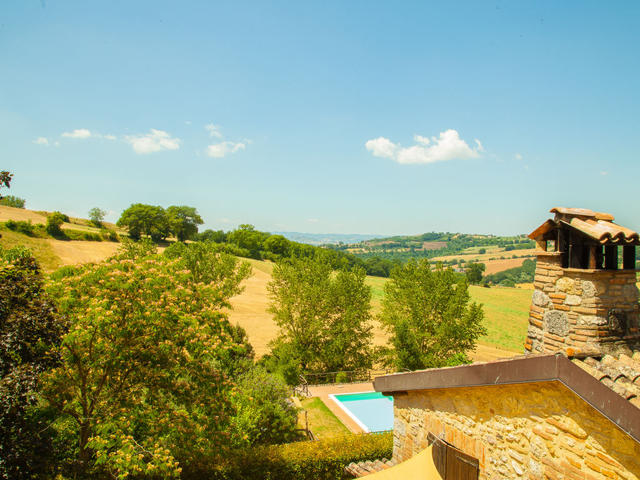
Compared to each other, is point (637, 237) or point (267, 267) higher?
point (637, 237)

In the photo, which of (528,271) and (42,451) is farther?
(528,271)

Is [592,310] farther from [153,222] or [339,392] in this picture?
[153,222]

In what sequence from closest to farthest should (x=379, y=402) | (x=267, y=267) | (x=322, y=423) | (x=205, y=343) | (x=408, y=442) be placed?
(x=408, y=442) → (x=205, y=343) → (x=322, y=423) → (x=379, y=402) → (x=267, y=267)

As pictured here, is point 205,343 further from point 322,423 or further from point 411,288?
point 411,288

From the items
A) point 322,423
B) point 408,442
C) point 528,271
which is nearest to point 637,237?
point 408,442

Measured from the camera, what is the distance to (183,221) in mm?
84125

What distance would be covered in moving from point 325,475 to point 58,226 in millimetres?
69542

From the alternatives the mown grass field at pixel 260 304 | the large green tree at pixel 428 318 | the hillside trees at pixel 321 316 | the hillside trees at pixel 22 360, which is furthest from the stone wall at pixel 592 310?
the mown grass field at pixel 260 304

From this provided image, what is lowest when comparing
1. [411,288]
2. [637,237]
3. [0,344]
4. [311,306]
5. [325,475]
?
[325,475]

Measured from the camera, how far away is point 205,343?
9.65 meters

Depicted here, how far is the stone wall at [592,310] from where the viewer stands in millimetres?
5469

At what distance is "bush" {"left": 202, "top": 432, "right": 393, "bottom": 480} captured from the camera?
10750 mm

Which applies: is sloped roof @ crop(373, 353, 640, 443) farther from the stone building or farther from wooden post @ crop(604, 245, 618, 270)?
wooden post @ crop(604, 245, 618, 270)

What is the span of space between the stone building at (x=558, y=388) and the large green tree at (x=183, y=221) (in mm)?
81942
